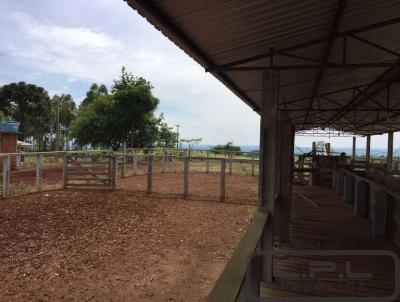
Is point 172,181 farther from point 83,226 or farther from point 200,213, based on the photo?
point 83,226

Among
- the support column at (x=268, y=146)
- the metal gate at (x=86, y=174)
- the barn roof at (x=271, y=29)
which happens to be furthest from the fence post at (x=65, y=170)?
the support column at (x=268, y=146)

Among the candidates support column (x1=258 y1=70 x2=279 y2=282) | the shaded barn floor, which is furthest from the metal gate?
support column (x1=258 y1=70 x2=279 y2=282)

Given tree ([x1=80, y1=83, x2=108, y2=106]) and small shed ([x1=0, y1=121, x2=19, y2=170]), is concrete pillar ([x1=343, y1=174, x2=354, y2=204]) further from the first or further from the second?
tree ([x1=80, y1=83, x2=108, y2=106])

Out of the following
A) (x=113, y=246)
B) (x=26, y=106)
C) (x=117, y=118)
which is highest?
(x=26, y=106)

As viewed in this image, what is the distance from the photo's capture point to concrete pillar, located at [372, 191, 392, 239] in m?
6.16

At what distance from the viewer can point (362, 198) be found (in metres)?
8.23

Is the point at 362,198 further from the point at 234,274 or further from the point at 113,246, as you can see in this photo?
the point at 234,274

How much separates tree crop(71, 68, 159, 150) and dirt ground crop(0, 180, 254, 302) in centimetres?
1401

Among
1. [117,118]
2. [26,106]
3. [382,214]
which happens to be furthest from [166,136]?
[382,214]

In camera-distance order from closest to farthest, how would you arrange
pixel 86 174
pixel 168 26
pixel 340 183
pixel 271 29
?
pixel 168 26, pixel 271 29, pixel 340 183, pixel 86 174

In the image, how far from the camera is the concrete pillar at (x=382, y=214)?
6156 millimetres

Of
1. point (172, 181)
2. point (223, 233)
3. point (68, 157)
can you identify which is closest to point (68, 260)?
point (223, 233)

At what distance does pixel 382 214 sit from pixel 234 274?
5.19 m

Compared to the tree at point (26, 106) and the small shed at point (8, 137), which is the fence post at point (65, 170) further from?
the tree at point (26, 106)
